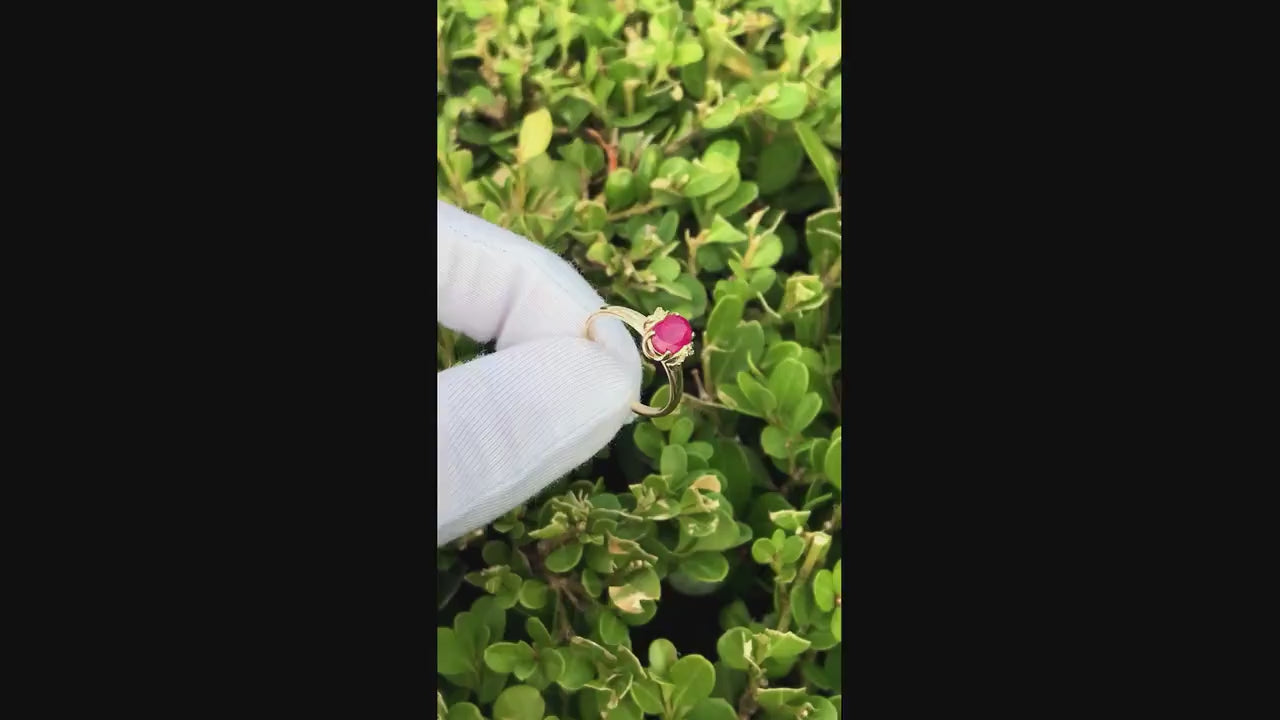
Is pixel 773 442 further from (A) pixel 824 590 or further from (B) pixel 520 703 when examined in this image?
(B) pixel 520 703

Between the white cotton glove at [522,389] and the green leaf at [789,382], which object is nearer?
the white cotton glove at [522,389]

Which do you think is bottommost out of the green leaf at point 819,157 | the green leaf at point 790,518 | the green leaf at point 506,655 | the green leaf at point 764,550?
the green leaf at point 506,655

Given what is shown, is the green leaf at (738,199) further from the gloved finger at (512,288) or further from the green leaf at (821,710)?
the green leaf at (821,710)

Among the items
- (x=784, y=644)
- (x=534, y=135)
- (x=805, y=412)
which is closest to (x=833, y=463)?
(x=805, y=412)

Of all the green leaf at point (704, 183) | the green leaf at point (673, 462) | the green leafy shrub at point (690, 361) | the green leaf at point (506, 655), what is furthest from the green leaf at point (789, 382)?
the green leaf at point (506, 655)

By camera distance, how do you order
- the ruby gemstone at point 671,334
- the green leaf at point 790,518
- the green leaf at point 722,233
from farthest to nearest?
the green leaf at point 722,233
the green leaf at point 790,518
the ruby gemstone at point 671,334

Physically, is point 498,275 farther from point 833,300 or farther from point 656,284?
point 833,300

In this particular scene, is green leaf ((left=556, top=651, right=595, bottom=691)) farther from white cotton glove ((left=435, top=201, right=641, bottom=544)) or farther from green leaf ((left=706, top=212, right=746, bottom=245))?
green leaf ((left=706, top=212, right=746, bottom=245))
